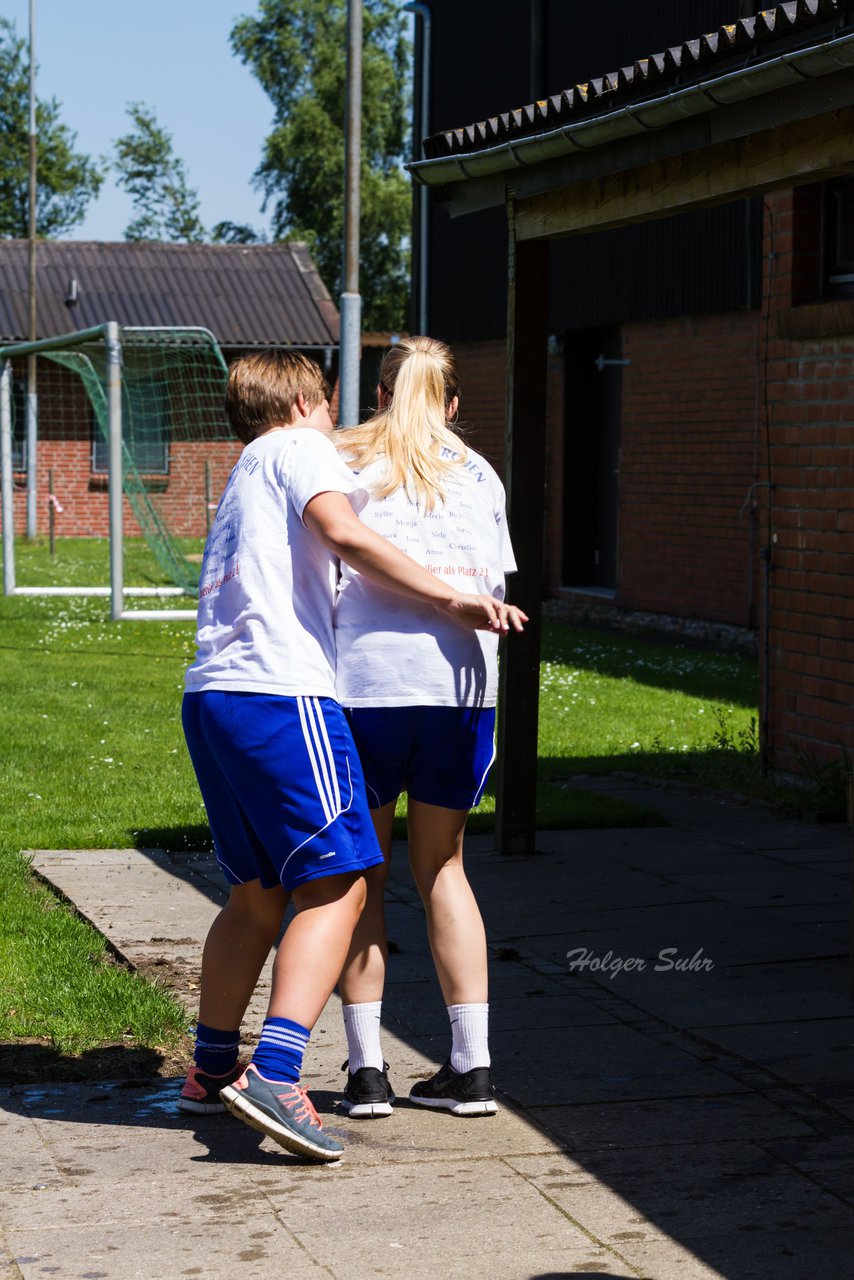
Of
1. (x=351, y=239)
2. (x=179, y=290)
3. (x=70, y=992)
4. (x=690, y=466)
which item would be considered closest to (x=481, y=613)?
(x=70, y=992)

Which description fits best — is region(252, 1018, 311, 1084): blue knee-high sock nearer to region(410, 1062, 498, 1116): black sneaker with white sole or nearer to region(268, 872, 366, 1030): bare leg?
region(268, 872, 366, 1030): bare leg

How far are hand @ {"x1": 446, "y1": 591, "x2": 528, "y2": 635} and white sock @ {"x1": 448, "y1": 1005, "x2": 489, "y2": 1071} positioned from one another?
0.93 m

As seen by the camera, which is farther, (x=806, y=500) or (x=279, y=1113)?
(x=806, y=500)

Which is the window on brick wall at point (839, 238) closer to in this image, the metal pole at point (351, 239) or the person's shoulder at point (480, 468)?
the metal pole at point (351, 239)

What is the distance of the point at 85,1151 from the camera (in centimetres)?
405

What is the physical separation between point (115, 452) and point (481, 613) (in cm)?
1414

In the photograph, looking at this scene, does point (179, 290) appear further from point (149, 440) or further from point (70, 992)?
point (70, 992)

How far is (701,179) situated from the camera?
6215 millimetres

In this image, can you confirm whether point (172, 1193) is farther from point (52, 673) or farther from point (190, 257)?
point (190, 257)

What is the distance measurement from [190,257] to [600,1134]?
34202mm

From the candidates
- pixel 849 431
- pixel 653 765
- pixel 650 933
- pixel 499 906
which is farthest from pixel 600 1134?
pixel 653 765

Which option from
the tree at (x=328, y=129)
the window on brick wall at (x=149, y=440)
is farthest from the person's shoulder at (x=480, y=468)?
the tree at (x=328, y=129)

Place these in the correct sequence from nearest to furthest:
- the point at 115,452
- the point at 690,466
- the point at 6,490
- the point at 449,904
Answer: the point at 449,904 < the point at 115,452 < the point at 690,466 < the point at 6,490

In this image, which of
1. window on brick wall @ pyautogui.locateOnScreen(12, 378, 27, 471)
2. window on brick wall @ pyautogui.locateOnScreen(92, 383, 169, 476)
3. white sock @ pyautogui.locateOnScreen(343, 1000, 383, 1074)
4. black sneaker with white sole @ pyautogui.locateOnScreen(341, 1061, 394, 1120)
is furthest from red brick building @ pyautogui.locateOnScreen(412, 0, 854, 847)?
window on brick wall @ pyautogui.locateOnScreen(12, 378, 27, 471)
